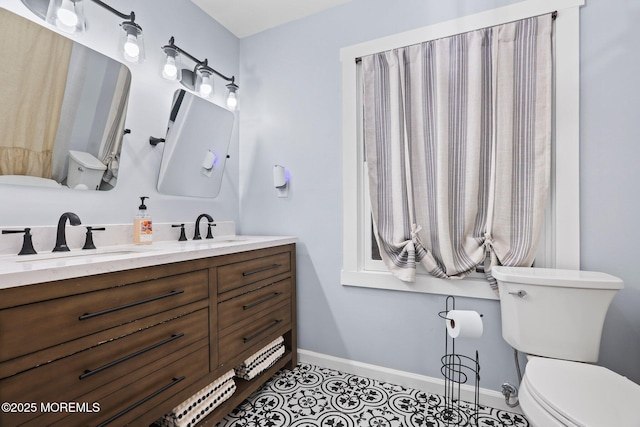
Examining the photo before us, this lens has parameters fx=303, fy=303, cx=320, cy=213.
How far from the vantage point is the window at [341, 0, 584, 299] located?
5.00 ft

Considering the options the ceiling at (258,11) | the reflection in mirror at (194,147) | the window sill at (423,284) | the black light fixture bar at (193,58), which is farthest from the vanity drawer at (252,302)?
the ceiling at (258,11)

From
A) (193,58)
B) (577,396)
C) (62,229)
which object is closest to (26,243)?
(62,229)

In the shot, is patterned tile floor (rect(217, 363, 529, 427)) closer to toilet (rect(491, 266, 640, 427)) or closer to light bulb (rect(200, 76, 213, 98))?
toilet (rect(491, 266, 640, 427))

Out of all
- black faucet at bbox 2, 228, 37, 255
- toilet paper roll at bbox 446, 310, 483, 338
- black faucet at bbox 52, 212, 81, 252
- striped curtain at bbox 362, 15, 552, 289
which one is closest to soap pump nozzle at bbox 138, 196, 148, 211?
black faucet at bbox 52, 212, 81, 252

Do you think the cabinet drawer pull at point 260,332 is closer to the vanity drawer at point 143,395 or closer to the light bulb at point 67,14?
the vanity drawer at point 143,395

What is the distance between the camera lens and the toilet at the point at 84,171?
4.79ft

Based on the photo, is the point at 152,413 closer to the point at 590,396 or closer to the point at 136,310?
the point at 136,310

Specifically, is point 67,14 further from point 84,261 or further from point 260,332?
point 260,332

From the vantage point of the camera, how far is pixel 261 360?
184cm

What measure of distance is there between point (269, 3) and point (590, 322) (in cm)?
258

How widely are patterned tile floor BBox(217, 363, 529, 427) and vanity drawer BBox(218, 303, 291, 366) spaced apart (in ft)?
1.03

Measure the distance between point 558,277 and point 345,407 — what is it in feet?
4.14

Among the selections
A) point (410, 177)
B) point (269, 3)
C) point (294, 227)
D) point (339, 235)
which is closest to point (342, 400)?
point (339, 235)

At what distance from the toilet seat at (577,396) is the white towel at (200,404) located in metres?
1.32
